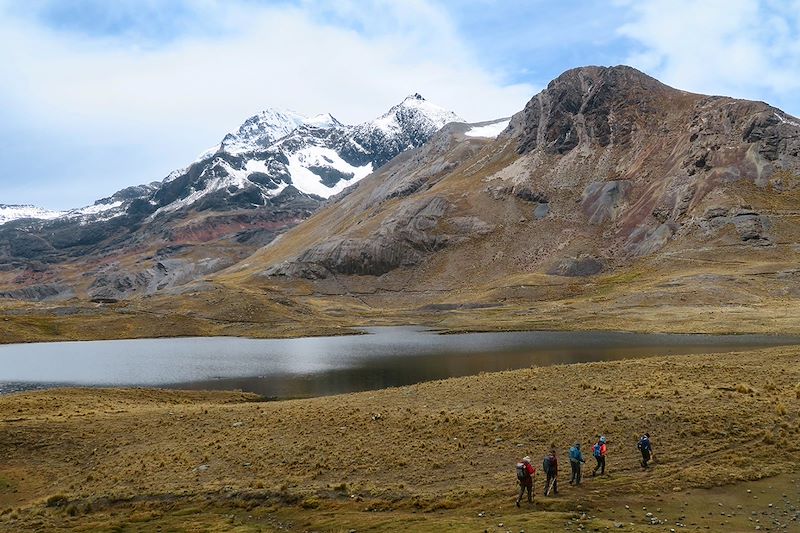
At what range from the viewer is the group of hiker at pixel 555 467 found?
2416cm

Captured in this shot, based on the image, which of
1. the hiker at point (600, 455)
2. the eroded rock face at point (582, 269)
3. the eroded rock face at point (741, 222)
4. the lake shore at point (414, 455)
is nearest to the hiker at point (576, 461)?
the lake shore at point (414, 455)

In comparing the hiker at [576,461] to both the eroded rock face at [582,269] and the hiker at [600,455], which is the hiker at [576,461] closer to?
the hiker at [600,455]

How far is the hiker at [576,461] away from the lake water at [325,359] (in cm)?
3861

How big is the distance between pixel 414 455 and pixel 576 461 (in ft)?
29.7

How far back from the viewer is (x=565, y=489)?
26094mm

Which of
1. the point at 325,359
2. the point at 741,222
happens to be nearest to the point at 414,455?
the point at 325,359

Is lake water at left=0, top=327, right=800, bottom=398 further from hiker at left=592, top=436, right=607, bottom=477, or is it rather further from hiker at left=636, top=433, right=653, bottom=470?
hiker at left=636, top=433, right=653, bottom=470

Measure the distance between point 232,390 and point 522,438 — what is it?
1677 inches

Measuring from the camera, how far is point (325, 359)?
89875 mm

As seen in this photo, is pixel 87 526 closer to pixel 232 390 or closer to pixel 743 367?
pixel 232 390

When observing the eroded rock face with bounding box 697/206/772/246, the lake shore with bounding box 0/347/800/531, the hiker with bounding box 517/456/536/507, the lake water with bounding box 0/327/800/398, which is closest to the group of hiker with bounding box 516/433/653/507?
the hiker with bounding box 517/456/536/507

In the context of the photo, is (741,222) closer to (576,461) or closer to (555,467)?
(576,461)

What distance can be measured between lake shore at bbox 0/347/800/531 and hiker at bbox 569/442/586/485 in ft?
2.64

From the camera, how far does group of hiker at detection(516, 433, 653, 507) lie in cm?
2416
